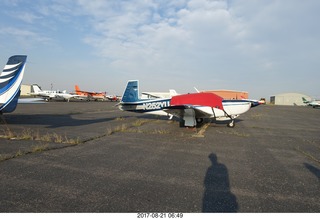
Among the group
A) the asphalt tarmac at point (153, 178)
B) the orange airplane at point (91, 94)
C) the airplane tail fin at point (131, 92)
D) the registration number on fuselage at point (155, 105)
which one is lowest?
the asphalt tarmac at point (153, 178)

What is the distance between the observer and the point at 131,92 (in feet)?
43.3

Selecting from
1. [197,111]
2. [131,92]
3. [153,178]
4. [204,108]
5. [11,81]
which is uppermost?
[11,81]

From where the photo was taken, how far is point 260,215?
251 cm

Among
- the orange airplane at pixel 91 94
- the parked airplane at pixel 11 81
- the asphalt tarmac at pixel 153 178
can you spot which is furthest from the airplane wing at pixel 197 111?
the orange airplane at pixel 91 94

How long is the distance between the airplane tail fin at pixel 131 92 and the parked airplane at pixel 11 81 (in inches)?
243

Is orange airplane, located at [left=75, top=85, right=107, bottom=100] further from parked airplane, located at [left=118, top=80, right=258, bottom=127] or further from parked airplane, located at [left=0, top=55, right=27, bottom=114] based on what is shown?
parked airplane, located at [left=118, top=80, right=258, bottom=127]

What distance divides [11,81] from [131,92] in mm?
6753

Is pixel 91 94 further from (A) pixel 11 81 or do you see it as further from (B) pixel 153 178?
(B) pixel 153 178

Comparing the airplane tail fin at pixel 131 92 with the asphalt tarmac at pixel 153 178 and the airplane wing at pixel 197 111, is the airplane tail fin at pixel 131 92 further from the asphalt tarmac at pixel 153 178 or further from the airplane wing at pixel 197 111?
the asphalt tarmac at pixel 153 178

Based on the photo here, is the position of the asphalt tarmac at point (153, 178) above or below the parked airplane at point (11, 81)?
below

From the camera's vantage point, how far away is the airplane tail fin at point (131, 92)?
13125 mm

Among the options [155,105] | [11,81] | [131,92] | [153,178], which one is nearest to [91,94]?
[131,92]

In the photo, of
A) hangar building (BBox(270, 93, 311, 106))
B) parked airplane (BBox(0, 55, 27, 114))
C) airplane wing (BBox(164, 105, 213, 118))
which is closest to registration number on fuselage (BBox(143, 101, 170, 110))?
airplane wing (BBox(164, 105, 213, 118))

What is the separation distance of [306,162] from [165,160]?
3.84 m
